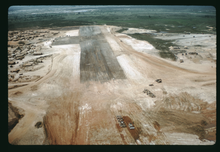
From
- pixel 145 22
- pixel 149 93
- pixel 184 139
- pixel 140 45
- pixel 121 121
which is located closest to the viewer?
pixel 184 139

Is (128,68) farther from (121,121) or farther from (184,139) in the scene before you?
(184,139)

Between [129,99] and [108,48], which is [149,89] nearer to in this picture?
[129,99]

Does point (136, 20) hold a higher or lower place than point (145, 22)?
higher

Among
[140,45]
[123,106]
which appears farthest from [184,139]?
[140,45]

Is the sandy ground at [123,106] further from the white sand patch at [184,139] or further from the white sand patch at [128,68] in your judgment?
the white sand patch at [128,68]

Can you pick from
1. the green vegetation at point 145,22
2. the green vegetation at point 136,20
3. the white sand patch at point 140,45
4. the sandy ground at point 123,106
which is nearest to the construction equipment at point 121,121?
the sandy ground at point 123,106

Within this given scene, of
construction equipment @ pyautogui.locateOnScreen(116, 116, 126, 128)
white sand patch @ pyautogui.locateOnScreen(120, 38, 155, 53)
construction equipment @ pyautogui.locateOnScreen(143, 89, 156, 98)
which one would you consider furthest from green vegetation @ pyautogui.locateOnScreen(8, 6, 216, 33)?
construction equipment @ pyautogui.locateOnScreen(116, 116, 126, 128)
